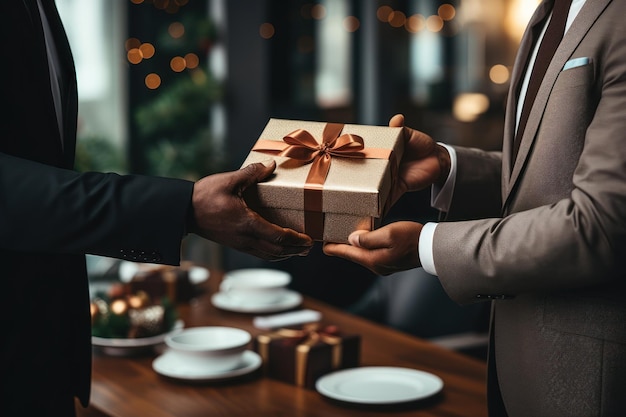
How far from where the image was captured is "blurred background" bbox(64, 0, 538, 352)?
471cm

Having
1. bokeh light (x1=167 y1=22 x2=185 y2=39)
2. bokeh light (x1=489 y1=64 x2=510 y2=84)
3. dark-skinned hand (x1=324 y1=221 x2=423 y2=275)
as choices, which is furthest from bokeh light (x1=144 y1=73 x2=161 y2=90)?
bokeh light (x1=489 y1=64 x2=510 y2=84)

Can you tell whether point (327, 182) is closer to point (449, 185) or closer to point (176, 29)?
point (449, 185)

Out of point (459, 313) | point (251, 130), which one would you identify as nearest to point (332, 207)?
point (459, 313)

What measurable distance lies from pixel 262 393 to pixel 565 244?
0.83 m

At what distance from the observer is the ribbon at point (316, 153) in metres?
1.42

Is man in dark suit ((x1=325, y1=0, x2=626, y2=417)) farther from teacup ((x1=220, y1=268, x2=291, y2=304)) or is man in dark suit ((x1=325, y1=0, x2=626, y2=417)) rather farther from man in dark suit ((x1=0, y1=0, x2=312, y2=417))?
teacup ((x1=220, y1=268, x2=291, y2=304))

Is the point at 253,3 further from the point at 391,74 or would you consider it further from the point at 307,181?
the point at 307,181

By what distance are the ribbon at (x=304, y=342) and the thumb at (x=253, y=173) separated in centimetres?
54

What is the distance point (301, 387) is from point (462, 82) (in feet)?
26.5

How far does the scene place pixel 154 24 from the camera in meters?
5.39

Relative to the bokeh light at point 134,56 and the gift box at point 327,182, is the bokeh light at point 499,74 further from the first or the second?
the gift box at point 327,182

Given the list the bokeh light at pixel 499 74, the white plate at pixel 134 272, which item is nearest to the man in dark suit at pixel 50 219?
the white plate at pixel 134 272

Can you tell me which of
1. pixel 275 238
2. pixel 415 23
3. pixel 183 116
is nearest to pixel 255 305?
pixel 275 238

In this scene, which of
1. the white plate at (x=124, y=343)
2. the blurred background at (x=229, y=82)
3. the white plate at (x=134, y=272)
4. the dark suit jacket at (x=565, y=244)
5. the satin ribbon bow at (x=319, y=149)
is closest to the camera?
the dark suit jacket at (x=565, y=244)
